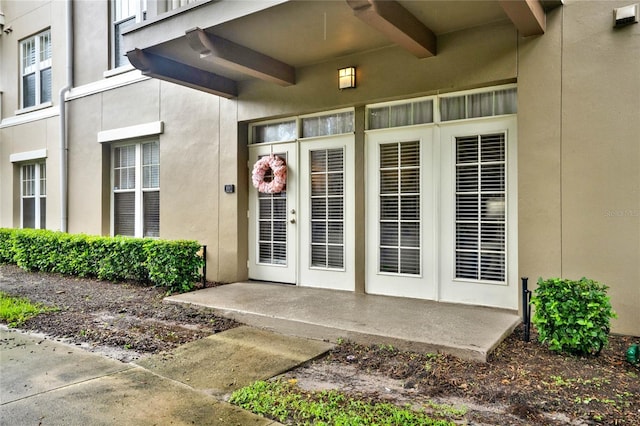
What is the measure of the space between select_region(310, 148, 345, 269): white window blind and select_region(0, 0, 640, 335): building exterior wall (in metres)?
0.37

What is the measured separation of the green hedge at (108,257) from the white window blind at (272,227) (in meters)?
0.97

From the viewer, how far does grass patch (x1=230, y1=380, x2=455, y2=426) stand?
2652 mm

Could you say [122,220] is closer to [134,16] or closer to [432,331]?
[134,16]

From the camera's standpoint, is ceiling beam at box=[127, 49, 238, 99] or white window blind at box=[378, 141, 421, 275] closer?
white window blind at box=[378, 141, 421, 275]

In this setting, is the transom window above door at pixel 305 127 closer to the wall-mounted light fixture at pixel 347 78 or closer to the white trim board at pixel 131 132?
the wall-mounted light fixture at pixel 347 78

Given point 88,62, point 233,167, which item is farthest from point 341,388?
point 88,62

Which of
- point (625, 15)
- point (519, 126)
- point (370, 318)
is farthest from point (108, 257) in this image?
point (625, 15)

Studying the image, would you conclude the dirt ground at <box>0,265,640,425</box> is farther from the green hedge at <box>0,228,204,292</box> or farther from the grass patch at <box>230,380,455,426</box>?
the green hedge at <box>0,228,204,292</box>

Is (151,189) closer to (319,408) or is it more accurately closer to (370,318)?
(370,318)

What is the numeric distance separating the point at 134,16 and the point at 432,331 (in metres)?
7.95

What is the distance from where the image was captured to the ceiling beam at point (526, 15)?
3.96 meters

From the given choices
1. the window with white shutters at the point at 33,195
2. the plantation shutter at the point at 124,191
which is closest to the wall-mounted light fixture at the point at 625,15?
the plantation shutter at the point at 124,191

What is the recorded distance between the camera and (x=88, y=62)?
9.02 meters

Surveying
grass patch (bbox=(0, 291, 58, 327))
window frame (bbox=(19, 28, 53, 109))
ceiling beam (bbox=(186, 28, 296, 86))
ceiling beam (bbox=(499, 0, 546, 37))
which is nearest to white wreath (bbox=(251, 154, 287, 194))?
ceiling beam (bbox=(186, 28, 296, 86))
